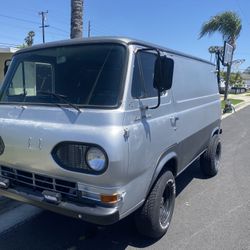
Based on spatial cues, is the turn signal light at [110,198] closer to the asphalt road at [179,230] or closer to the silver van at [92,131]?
the silver van at [92,131]

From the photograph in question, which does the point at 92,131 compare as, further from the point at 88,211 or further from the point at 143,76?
the point at 143,76

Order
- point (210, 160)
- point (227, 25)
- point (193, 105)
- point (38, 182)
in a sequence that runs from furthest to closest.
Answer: point (227, 25) → point (210, 160) → point (193, 105) → point (38, 182)

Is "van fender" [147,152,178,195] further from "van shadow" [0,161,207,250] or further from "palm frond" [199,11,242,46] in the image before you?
"palm frond" [199,11,242,46]

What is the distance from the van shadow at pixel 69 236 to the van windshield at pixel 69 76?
5.21 ft

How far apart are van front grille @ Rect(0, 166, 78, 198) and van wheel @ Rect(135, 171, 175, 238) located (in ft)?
2.94

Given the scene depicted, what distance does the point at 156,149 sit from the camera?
3.64m

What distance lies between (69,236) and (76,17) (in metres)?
6.41

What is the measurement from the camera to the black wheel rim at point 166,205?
3.99 meters

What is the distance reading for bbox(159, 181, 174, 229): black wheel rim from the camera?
3.99 metres

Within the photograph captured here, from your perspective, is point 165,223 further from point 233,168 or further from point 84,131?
point 233,168


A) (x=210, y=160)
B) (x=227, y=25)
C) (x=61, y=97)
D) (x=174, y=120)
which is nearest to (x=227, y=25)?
(x=227, y=25)

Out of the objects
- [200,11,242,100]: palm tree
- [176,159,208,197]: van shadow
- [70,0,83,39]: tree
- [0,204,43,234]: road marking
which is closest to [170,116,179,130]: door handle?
[176,159,208,197]: van shadow

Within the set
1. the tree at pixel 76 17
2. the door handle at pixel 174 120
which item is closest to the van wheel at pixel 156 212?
the door handle at pixel 174 120

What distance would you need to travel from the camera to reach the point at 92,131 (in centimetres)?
298
